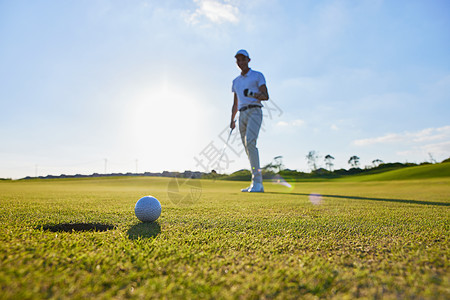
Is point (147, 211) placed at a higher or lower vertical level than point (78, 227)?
higher

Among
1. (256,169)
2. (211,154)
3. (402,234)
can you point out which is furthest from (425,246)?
(211,154)

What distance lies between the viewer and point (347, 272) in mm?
1150

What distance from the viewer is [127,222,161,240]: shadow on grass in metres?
1.78

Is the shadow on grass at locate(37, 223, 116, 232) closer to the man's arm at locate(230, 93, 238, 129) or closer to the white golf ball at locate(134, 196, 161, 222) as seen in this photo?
the white golf ball at locate(134, 196, 161, 222)

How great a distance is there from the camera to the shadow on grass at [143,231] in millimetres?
1783

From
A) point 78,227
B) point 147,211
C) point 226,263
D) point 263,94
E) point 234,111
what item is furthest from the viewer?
point 234,111

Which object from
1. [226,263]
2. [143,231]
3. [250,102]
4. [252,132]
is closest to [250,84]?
[250,102]

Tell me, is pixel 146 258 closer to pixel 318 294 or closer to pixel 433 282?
pixel 318 294

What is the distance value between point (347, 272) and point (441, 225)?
1826 mm

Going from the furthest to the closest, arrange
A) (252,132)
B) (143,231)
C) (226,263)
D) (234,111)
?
1. (234,111)
2. (252,132)
3. (143,231)
4. (226,263)

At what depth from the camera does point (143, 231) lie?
195 cm

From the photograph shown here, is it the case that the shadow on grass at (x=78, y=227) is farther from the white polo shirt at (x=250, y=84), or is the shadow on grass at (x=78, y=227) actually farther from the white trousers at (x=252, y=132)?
the white polo shirt at (x=250, y=84)

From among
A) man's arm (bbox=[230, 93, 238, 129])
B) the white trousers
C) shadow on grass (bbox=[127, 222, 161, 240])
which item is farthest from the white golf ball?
man's arm (bbox=[230, 93, 238, 129])

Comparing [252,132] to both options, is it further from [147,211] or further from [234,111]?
[147,211]
